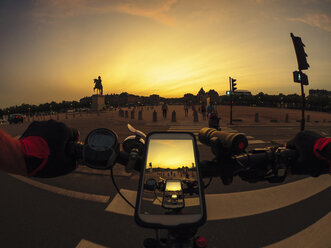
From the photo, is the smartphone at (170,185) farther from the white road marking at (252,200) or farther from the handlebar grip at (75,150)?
the white road marking at (252,200)

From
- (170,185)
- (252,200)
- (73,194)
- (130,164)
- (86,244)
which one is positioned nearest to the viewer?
(170,185)

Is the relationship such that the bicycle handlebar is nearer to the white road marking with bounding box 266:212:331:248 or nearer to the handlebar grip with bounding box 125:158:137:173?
the handlebar grip with bounding box 125:158:137:173

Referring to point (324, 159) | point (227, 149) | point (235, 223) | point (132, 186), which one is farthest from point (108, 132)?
point (132, 186)

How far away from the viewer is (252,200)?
9.58 ft

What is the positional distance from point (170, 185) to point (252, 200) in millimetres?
2629

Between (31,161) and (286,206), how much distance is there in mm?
3239

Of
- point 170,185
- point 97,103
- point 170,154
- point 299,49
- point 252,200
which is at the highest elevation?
point 97,103

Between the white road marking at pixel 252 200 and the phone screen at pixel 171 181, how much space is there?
1.81 metres

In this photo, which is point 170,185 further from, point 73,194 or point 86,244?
point 73,194

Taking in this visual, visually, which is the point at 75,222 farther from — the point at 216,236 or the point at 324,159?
the point at 324,159

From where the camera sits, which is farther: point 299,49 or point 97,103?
point 97,103

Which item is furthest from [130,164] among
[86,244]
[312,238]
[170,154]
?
[312,238]

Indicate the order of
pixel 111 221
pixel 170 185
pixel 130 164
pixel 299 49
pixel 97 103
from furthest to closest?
pixel 97 103 < pixel 299 49 < pixel 111 221 < pixel 130 164 < pixel 170 185

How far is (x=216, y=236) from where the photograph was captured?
6.77 feet
